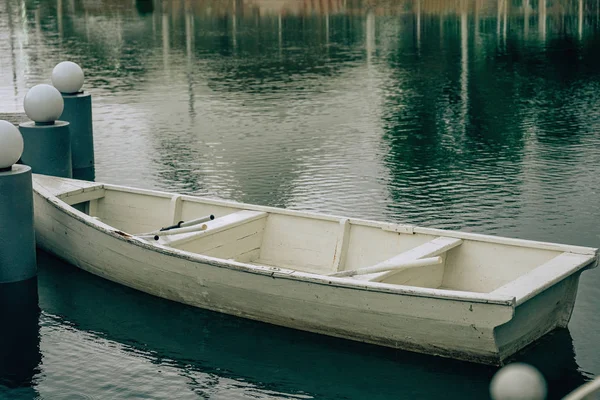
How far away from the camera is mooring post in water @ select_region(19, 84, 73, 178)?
53.7ft

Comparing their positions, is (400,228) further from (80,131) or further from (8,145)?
(80,131)

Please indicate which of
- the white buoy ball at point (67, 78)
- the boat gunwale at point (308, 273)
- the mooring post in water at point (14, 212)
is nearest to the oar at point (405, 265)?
the boat gunwale at point (308, 273)

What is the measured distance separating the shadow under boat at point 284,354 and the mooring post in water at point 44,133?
4258 mm

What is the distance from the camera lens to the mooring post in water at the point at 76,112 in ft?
60.8

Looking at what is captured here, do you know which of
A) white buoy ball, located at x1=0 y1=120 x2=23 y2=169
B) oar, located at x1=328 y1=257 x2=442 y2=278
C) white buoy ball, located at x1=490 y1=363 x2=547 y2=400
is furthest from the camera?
white buoy ball, located at x1=0 y1=120 x2=23 y2=169

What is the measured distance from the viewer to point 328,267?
1241cm

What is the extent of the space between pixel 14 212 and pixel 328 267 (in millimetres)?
3851

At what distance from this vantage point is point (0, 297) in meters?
12.7

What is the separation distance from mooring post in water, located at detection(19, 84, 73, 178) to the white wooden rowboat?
194 centimetres

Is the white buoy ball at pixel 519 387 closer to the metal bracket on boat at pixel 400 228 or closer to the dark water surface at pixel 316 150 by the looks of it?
the dark water surface at pixel 316 150

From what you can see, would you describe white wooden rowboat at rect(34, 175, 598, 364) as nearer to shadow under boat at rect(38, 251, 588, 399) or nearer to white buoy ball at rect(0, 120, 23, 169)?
shadow under boat at rect(38, 251, 588, 399)

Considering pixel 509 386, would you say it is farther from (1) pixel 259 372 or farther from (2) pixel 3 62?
(2) pixel 3 62

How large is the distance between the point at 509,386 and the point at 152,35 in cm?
4058

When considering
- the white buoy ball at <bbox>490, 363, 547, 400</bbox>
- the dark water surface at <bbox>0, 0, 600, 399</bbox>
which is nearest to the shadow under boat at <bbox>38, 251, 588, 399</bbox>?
the dark water surface at <bbox>0, 0, 600, 399</bbox>
